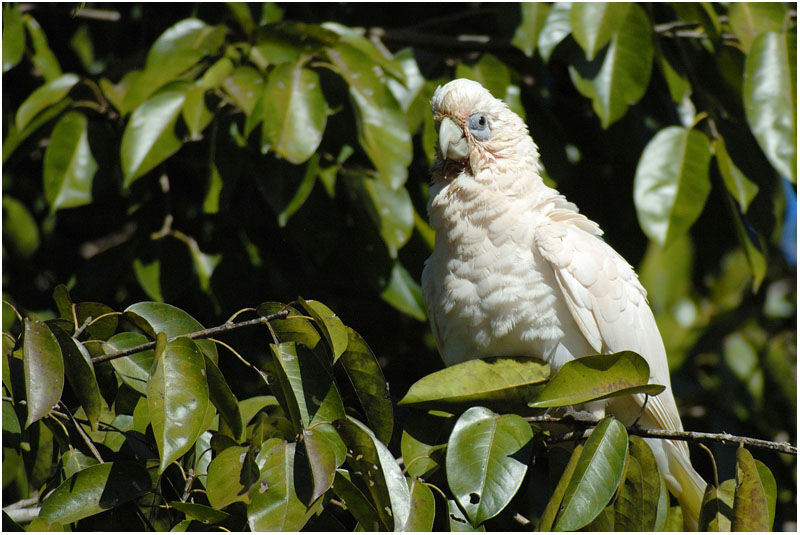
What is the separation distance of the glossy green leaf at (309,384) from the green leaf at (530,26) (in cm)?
130

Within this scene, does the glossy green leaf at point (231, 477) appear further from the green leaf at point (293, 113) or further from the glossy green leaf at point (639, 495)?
the green leaf at point (293, 113)

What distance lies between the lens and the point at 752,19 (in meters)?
2.21

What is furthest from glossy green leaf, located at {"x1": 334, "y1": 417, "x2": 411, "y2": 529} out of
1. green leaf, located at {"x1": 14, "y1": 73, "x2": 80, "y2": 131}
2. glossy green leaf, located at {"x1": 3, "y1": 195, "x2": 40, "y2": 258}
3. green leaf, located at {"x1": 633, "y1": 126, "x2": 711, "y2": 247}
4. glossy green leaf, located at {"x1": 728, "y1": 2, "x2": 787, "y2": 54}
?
glossy green leaf, located at {"x1": 3, "y1": 195, "x2": 40, "y2": 258}

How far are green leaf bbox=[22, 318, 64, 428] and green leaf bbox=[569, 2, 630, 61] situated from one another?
1.56 metres

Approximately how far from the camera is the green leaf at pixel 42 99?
2.20 m

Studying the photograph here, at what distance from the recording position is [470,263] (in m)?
1.92

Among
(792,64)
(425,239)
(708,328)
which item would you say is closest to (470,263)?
(425,239)

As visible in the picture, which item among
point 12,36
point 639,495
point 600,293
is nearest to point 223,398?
point 639,495

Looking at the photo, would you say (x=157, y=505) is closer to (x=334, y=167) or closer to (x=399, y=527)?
(x=399, y=527)

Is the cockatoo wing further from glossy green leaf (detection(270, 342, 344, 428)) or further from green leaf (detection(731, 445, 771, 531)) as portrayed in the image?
glossy green leaf (detection(270, 342, 344, 428))

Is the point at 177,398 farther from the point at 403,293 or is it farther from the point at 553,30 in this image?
the point at 553,30

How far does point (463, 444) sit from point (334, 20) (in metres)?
1.80

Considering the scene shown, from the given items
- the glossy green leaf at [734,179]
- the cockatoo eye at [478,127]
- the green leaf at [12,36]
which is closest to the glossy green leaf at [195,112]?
the green leaf at [12,36]

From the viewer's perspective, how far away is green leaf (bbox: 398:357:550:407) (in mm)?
1410
